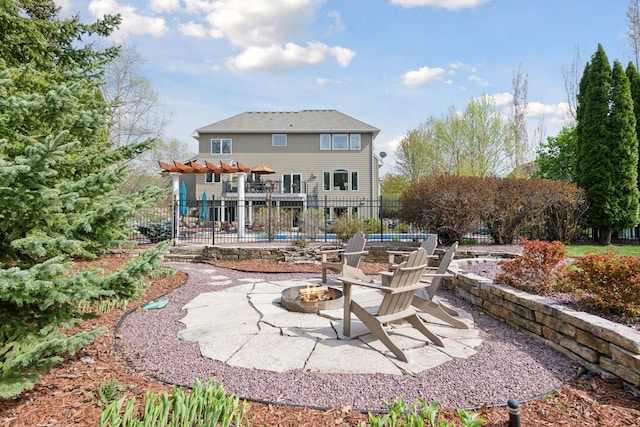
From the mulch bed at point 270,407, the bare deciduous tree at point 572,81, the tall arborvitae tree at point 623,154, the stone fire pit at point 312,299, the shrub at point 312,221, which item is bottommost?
the mulch bed at point 270,407

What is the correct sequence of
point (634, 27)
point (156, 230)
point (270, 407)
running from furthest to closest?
point (634, 27) < point (156, 230) < point (270, 407)

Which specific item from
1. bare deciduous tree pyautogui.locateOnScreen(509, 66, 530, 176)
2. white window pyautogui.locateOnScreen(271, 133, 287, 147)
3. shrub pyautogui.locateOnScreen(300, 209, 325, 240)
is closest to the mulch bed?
shrub pyautogui.locateOnScreen(300, 209, 325, 240)

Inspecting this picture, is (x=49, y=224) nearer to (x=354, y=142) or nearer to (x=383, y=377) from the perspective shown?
(x=383, y=377)

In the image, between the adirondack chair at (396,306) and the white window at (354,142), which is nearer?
the adirondack chair at (396,306)

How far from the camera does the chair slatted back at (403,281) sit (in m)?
3.64

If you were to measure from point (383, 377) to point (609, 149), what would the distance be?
14825 mm

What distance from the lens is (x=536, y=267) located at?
15.8ft

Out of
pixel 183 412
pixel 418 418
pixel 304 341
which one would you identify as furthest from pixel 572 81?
pixel 183 412

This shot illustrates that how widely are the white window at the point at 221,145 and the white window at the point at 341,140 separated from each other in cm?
764

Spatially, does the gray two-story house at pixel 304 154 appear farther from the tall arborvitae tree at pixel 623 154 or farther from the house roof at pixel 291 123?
the tall arborvitae tree at pixel 623 154

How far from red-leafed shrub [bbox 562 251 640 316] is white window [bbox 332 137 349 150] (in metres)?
22.3

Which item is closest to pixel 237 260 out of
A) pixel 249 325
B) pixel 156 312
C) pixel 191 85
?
pixel 156 312

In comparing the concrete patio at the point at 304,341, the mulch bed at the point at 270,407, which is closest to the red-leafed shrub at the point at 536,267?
the concrete patio at the point at 304,341

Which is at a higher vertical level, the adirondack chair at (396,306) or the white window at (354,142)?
the white window at (354,142)
